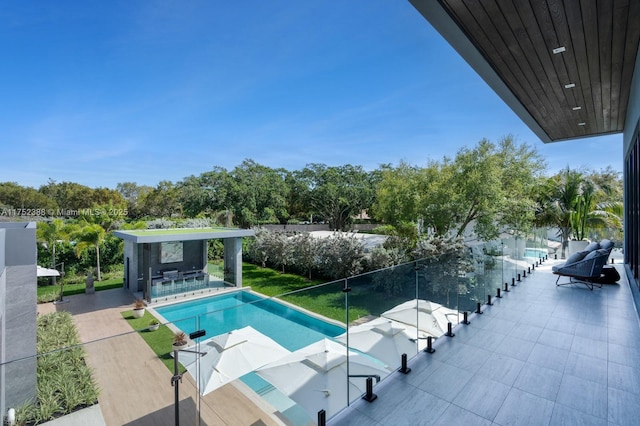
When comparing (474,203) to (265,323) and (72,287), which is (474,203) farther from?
(72,287)

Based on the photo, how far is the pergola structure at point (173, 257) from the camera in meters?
11.9

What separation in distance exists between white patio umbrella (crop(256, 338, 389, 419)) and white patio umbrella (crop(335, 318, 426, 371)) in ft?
0.32

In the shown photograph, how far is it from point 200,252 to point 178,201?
21365mm

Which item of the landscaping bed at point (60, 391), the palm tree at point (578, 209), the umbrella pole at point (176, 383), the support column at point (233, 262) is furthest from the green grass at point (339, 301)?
the palm tree at point (578, 209)

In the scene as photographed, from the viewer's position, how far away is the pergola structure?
39.1 feet

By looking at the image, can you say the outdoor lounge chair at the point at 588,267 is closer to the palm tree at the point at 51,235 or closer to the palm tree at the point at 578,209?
the palm tree at the point at 578,209

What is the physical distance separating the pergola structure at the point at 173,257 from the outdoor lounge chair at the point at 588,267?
11.2 m

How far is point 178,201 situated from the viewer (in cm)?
3369

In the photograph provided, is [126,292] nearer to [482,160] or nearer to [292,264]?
[292,264]

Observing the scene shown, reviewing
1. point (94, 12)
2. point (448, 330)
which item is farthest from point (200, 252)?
point (448, 330)

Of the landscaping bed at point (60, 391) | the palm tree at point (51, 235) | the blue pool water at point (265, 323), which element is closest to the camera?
the blue pool water at point (265, 323)

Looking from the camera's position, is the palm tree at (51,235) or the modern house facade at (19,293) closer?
the modern house facade at (19,293)

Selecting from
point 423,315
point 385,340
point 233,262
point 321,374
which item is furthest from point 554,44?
point 233,262

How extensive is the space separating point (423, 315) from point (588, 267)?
190 inches
